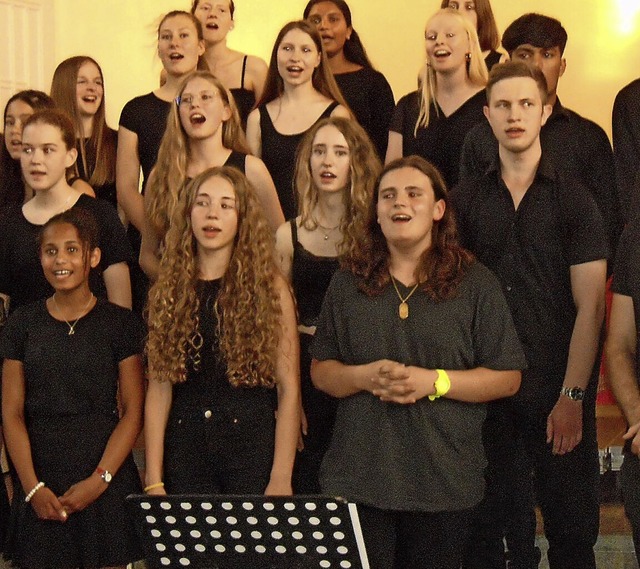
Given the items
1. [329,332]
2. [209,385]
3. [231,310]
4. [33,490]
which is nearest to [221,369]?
[209,385]

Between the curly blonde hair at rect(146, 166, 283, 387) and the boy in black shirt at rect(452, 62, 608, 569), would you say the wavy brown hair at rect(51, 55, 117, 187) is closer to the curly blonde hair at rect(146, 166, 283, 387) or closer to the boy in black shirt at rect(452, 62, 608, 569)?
the curly blonde hair at rect(146, 166, 283, 387)

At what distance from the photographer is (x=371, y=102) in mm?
5176

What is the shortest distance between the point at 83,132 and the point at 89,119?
6cm

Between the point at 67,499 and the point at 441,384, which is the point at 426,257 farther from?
the point at 67,499

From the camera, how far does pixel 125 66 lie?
777 cm

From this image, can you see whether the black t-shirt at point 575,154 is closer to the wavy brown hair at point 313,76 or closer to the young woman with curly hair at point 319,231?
the young woman with curly hair at point 319,231

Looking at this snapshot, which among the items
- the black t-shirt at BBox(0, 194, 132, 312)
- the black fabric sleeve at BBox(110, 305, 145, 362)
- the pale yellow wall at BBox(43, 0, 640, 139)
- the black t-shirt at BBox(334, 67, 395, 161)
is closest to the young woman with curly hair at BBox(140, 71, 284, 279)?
the black t-shirt at BBox(0, 194, 132, 312)

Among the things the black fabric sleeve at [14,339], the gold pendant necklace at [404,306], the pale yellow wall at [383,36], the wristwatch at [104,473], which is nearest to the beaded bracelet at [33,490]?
the wristwatch at [104,473]

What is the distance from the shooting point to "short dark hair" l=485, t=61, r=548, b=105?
3887 mm

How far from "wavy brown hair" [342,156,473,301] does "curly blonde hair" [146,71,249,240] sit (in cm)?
95

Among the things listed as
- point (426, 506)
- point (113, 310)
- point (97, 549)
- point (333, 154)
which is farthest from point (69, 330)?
point (426, 506)

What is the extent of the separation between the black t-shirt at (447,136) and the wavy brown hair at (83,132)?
1162 mm

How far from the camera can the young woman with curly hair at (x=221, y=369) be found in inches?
145

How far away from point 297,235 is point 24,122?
1.06 meters
